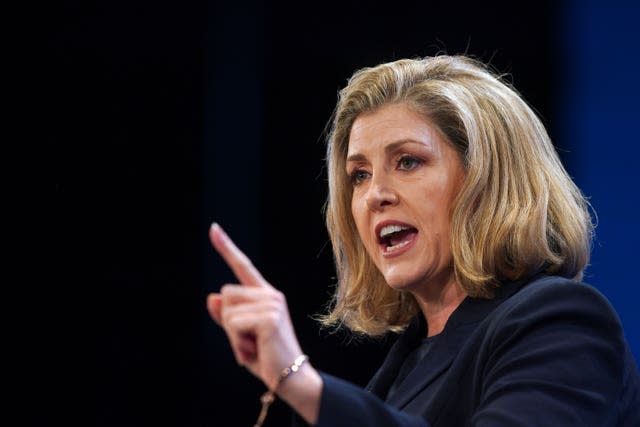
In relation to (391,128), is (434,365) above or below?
below

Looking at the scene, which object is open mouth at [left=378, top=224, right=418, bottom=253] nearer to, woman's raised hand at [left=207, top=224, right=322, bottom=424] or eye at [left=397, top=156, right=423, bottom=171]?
eye at [left=397, top=156, right=423, bottom=171]

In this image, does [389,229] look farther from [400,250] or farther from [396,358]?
[396,358]

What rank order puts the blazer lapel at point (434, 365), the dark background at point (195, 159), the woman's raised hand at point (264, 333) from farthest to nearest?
1. the dark background at point (195, 159)
2. the blazer lapel at point (434, 365)
3. the woman's raised hand at point (264, 333)

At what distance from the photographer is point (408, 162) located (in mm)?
1795

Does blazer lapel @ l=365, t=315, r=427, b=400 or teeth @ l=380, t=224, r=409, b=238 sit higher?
teeth @ l=380, t=224, r=409, b=238

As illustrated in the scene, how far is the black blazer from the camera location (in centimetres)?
125

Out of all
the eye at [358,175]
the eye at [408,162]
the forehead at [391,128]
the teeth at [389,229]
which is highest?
the forehead at [391,128]

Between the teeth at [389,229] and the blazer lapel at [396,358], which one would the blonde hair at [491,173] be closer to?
the teeth at [389,229]

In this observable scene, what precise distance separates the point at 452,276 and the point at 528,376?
Result: 492mm

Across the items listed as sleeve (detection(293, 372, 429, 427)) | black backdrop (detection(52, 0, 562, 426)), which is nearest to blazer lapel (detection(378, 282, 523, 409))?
sleeve (detection(293, 372, 429, 427))

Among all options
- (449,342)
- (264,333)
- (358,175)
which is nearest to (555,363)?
(449,342)

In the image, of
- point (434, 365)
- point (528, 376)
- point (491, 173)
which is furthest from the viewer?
point (491, 173)

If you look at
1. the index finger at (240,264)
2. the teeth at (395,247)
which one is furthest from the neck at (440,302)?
the index finger at (240,264)

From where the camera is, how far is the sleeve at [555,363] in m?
1.28
